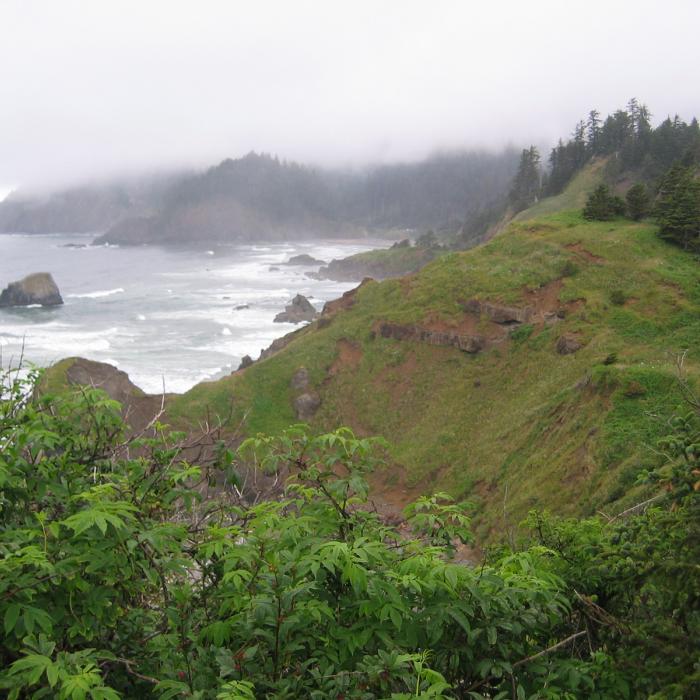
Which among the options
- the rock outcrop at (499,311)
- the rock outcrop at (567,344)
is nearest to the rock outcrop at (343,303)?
the rock outcrop at (499,311)

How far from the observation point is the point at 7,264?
15725 centimetres

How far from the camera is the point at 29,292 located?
89312 mm

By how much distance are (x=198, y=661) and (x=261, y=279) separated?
4737 inches

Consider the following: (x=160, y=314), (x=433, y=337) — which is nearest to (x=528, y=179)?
(x=160, y=314)

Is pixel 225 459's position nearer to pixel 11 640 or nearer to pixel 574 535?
pixel 11 640

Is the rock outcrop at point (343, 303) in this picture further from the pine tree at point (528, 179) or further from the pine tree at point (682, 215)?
the pine tree at point (528, 179)

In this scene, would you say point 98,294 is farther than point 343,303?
Yes

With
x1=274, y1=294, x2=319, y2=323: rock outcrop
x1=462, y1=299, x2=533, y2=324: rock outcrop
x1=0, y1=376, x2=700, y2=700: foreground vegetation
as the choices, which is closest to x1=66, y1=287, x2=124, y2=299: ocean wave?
x1=274, y1=294, x2=319, y2=323: rock outcrop

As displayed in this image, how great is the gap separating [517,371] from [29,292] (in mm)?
78521

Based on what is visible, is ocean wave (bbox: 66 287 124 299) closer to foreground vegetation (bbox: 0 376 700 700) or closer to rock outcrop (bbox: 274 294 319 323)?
rock outcrop (bbox: 274 294 319 323)

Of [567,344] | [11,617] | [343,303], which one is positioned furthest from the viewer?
[343,303]

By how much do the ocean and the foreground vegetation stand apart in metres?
14.9

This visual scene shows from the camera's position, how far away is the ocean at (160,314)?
59.2 meters

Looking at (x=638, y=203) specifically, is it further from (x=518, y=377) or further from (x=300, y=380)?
(x=300, y=380)
